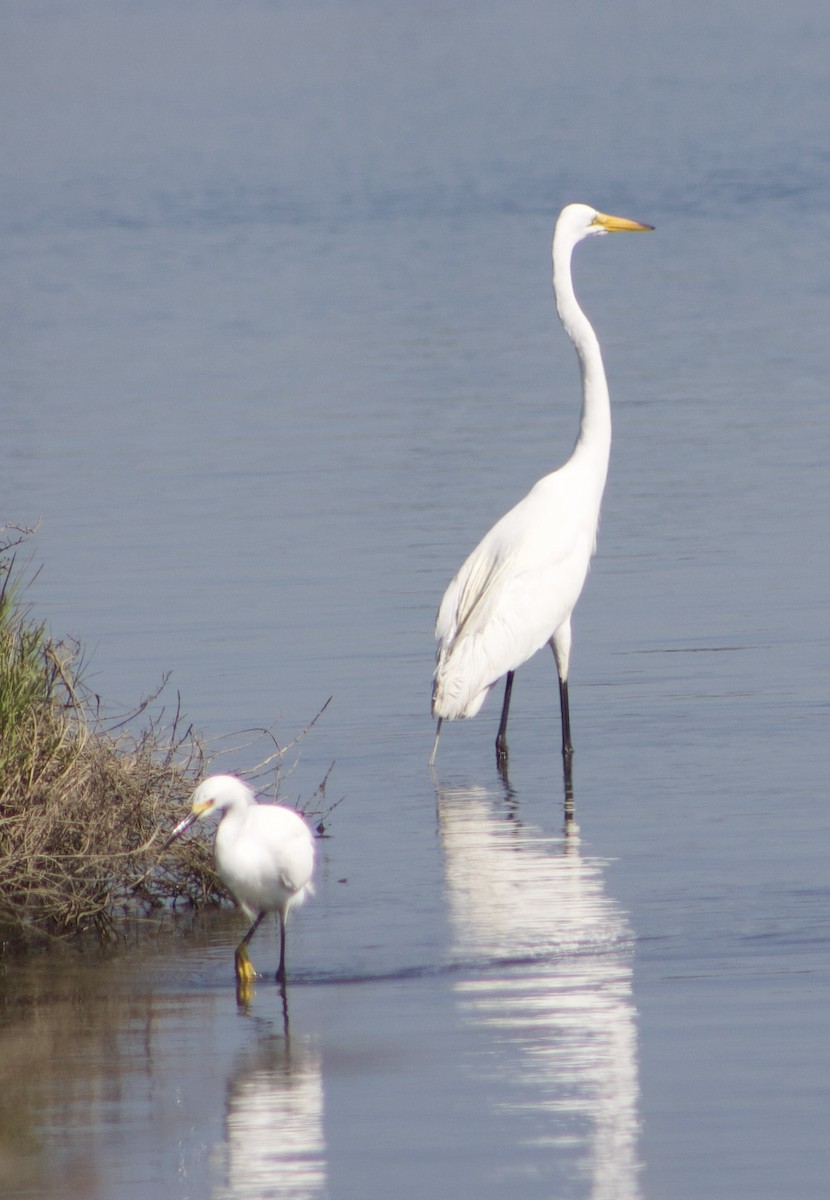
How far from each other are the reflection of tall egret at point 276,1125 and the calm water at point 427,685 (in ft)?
0.06

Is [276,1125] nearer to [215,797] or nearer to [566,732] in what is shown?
[215,797]

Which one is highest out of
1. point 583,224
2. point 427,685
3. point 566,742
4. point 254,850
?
point 583,224

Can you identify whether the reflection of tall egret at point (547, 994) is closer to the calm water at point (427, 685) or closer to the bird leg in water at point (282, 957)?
the calm water at point (427, 685)

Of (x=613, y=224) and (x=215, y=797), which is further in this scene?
(x=613, y=224)

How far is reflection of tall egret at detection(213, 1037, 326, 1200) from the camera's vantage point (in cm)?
519

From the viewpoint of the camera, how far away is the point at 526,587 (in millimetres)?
10156

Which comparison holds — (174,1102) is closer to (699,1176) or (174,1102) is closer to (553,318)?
(699,1176)

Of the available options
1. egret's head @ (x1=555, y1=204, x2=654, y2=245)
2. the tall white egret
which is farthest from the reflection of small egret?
egret's head @ (x1=555, y1=204, x2=654, y2=245)

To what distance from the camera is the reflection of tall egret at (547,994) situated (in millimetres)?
5344

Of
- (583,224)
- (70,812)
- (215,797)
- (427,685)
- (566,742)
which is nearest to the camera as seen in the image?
(215,797)

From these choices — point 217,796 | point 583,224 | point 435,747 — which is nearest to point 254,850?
point 217,796

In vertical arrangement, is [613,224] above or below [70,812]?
above

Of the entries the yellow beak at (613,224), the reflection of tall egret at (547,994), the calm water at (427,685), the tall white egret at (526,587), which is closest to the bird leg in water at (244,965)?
the calm water at (427,685)

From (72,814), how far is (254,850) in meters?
0.85
